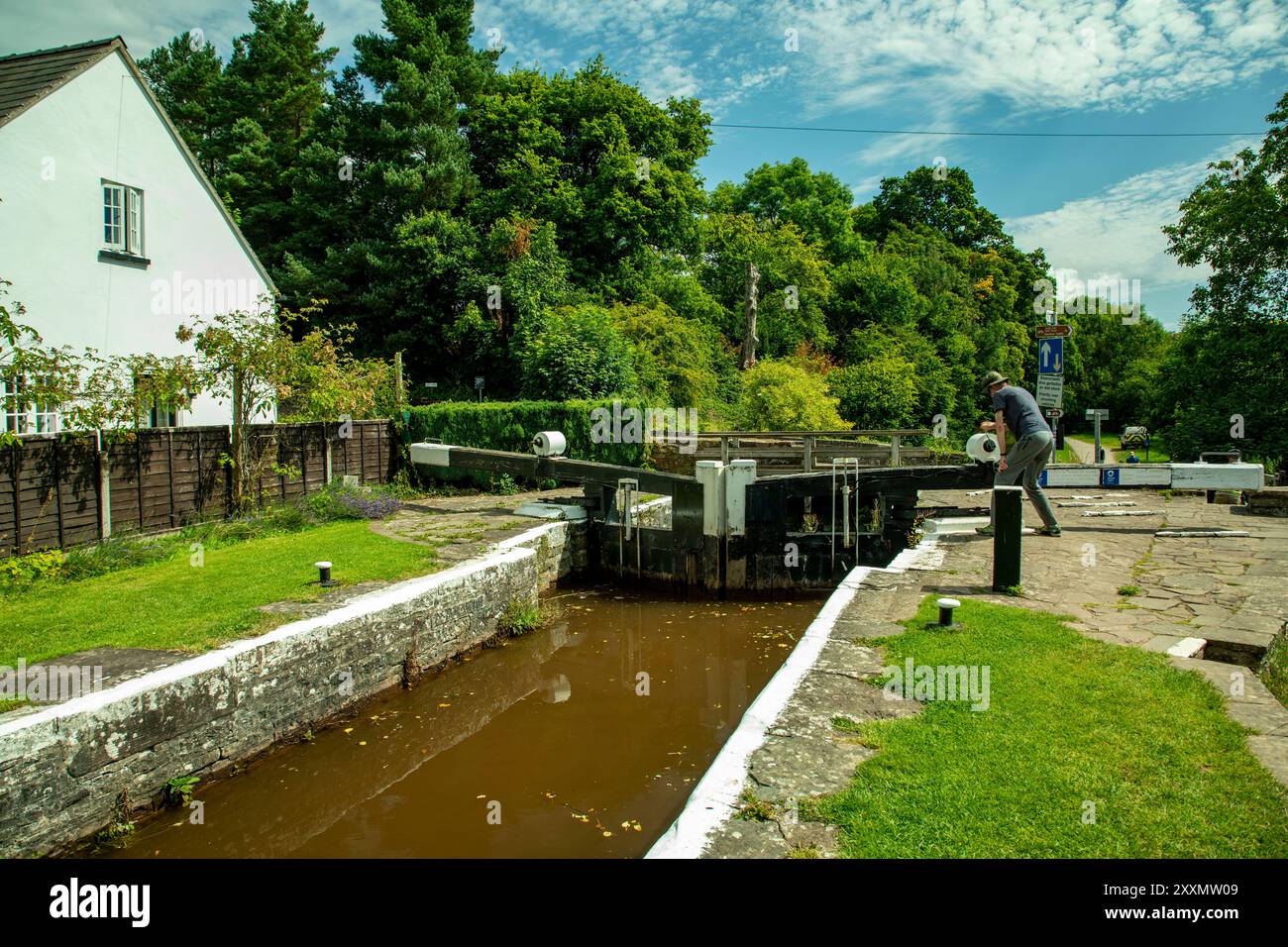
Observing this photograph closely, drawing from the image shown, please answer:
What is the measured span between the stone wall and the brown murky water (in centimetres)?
25

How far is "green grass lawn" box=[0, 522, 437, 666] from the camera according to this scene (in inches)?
234

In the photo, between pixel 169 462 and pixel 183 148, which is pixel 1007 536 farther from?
pixel 183 148

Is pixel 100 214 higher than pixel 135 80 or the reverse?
the reverse

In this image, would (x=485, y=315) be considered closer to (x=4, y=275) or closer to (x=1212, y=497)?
(x=4, y=275)

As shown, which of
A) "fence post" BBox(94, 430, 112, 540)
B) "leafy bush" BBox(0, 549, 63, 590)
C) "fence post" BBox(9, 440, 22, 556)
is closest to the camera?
"leafy bush" BBox(0, 549, 63, 590)

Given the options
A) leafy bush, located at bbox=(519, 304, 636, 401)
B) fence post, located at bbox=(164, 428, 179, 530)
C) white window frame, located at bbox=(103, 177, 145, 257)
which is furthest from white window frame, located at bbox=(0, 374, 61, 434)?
leafy bush, located at bbox=(519, 304, 636, 401)

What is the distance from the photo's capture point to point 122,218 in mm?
12766

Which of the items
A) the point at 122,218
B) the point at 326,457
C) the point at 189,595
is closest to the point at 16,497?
the point at 189,595

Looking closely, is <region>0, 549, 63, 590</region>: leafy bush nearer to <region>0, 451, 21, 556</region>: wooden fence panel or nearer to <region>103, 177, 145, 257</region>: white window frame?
<region>0, 451, 21, 556</region>: wooden fence panel

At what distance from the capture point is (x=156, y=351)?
43.4 feet

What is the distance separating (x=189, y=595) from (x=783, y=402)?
15.7 metres

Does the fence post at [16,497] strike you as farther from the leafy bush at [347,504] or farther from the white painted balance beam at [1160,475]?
the white painted balance beam at [1160,475]
